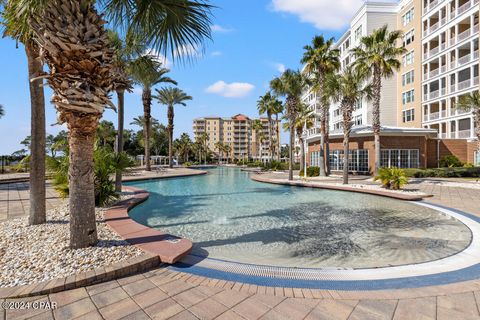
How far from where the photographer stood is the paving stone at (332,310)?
2.92 metres

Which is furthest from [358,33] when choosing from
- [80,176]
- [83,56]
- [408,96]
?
[80,176]

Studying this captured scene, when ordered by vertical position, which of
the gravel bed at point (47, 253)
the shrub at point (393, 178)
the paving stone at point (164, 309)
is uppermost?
the shrub at point (393, 178)

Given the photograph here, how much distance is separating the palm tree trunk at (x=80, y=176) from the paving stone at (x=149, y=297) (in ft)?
6.56

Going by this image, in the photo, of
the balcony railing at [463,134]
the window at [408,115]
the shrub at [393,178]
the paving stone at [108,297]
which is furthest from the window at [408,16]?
the paving stone at [108,297]

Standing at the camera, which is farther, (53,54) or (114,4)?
(114,4)

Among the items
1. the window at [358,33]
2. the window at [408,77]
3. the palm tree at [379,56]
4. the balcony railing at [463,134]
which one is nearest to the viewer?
the palm tree at [379,56]

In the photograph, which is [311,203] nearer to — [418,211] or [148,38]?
[418,211]

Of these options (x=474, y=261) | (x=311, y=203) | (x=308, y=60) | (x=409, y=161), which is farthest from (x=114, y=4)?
(x=409, y=161)

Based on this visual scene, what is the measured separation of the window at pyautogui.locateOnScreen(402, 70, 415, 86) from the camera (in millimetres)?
36006

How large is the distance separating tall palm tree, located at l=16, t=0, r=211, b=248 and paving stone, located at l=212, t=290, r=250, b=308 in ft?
9.53

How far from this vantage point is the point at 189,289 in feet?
11.6

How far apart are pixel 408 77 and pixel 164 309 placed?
4515 centimetres

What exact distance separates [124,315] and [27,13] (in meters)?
4.77

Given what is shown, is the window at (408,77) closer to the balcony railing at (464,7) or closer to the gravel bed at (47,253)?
the balcony railing at (464,7)
